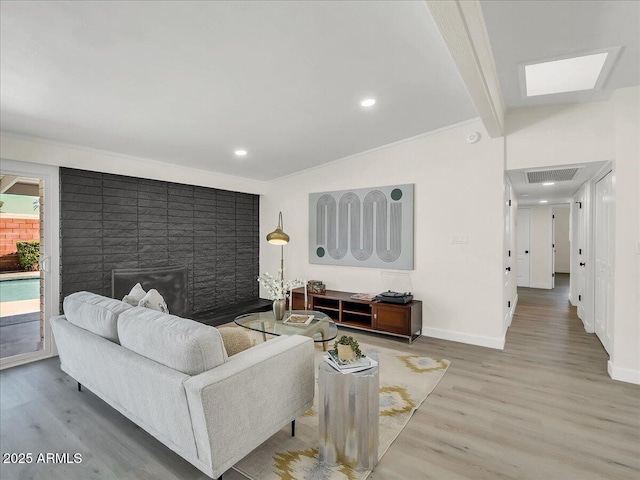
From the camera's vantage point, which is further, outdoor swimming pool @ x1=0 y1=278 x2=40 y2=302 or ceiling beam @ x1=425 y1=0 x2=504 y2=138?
outdoor swimming pool @ x1=0 y1=278 x2=40 y2=302

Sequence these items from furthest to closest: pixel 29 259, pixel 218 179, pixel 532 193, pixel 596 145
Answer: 1. pixel 532 193
2. pixel 218 179
3. pixel 29 259
4. pixel 596 145

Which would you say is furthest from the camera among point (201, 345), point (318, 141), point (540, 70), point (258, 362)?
point (318, 141)

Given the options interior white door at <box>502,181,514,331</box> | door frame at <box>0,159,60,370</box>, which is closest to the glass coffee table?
door frame at <box>0,159,60,370</box>

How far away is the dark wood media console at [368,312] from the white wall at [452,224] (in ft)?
1.15

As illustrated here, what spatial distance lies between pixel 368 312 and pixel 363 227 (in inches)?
49.1

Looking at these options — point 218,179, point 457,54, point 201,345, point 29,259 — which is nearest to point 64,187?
point 29,259

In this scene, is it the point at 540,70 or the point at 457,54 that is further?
the point at 540,70

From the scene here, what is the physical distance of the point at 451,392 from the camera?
2.72 meters

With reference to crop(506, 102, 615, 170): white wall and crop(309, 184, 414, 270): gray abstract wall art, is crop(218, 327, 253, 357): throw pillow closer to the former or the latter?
crop(309, 184, 414, 270): gray abstract wall art

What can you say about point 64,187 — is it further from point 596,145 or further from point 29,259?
point 596,145

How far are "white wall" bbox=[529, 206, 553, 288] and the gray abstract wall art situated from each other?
18.4 ft

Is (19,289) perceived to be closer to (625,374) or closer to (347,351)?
(347,351)

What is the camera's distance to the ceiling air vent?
12.6 feet

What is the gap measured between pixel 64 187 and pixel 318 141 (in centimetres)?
302
